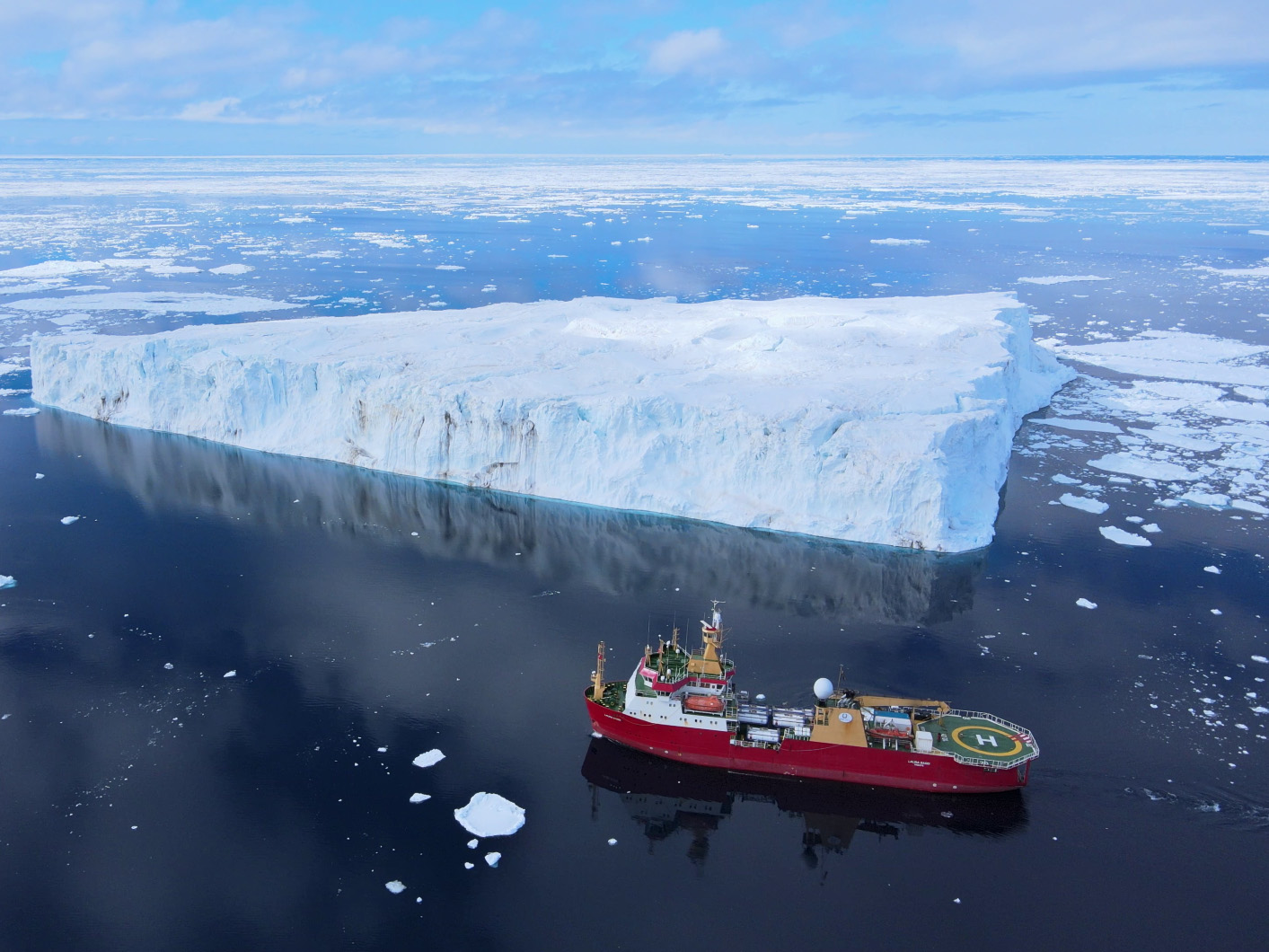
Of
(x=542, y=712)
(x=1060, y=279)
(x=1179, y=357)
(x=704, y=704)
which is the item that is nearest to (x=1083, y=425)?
(x=1179, y=357)

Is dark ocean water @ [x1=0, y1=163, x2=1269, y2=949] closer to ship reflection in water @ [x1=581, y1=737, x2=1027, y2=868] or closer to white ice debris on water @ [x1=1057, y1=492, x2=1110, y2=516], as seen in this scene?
ship reflection in water @ [x1=581, y1=737, x2=1027, y2=868]

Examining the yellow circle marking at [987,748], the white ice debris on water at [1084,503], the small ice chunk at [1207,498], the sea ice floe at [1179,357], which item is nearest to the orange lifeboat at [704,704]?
the yellow circle marking at [987,748]

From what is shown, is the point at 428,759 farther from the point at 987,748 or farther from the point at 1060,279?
the point at 1060,279

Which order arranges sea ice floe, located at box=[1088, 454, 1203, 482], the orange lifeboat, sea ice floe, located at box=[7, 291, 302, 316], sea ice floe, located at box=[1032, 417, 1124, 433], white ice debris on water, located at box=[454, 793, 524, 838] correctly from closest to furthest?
white ice debris on water, located at box=[454, 793, 524, 838]
the orange lifeboat
sea ice floe, located at box=[1088, 454, 1203, 482]
sea ice floe, located at box=[1032, 417, 1124, 433]
sea ice floe, located at box=[7, 291, 302, 316]

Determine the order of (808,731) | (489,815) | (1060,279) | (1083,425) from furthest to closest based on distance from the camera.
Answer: (1060,279) < (1083,425) < (808,731) < (489,815)

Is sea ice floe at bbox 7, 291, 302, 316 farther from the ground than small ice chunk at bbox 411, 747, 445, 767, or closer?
farther from the ground

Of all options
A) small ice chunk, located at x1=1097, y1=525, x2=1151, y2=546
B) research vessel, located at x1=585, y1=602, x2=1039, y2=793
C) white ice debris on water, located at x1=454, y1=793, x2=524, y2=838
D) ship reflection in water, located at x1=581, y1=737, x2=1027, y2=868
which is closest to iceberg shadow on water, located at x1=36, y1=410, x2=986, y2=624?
small ice chunk, located at x1=1097, y1=525, x2=1151, y2=546

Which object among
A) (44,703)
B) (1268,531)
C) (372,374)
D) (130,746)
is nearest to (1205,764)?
(1268,531)

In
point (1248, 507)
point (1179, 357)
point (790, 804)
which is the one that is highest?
point (1179, 357)

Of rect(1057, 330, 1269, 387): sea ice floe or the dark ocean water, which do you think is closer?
the dark ocean water
